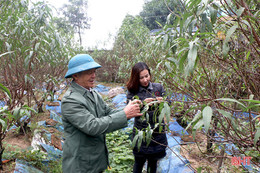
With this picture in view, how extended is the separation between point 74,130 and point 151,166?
111cm

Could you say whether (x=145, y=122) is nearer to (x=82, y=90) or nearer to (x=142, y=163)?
(x=142, y=163)

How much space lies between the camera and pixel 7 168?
2305 mm

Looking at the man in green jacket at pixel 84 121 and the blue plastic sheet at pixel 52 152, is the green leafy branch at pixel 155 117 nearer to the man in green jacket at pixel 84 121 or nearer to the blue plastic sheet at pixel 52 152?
the man in green jacket at pixel 84 121

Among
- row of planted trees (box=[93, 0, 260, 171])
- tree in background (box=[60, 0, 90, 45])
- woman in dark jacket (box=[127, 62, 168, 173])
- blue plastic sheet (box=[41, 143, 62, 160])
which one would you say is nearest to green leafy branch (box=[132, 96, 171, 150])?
row of planted trees (box=[93, 0, 260, 171])

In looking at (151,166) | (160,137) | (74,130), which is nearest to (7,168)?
(74,130)

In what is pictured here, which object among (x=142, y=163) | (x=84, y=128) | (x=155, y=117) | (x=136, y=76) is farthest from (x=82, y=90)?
(x=142, y=163)

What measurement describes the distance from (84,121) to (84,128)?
0.15 feet

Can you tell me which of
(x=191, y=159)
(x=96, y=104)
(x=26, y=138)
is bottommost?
(x=191, y=159)

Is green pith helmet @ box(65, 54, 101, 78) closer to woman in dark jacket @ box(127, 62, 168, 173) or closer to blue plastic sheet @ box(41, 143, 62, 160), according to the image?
woman in dark jacket @ box(127, 62, 168, 173)

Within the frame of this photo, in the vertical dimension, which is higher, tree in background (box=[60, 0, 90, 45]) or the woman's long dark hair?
tree in background (box=[60, 0, 90, 45])

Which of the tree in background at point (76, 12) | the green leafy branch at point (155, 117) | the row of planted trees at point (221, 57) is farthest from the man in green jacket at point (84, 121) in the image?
the tree in background at point (76, 12)

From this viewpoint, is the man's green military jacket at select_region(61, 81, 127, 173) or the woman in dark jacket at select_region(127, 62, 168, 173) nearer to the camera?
the man's green military jacket at select_region(61, 81, 127, 173)

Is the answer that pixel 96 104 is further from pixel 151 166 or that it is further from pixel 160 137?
pixel 151 166

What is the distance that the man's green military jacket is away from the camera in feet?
4.39
